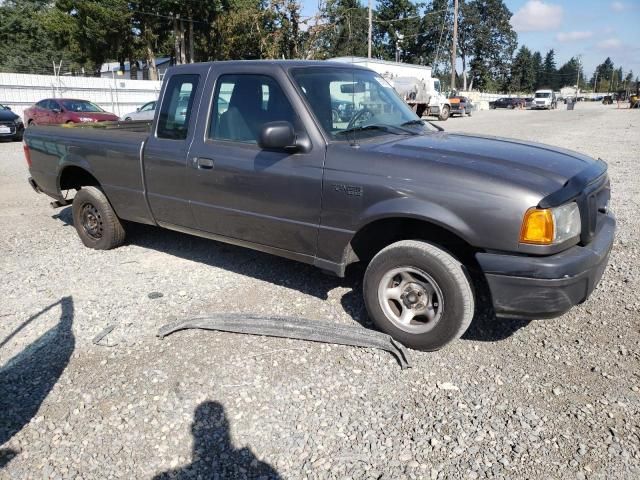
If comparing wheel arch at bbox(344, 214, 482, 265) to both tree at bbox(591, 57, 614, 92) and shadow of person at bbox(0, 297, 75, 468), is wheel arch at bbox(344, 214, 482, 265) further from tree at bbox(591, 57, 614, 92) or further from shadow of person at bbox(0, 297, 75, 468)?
tree at bbox(591, 57, 614, 92)

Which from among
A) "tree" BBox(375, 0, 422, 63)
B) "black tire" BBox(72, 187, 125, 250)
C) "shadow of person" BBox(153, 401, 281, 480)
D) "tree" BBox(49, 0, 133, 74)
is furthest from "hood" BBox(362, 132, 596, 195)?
"tree" BBox(375, 0, 422, 63)

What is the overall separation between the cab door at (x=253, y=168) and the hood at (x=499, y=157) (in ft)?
1.80

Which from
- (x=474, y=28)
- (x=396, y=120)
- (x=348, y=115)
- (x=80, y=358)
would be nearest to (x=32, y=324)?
(x=80, y=358)

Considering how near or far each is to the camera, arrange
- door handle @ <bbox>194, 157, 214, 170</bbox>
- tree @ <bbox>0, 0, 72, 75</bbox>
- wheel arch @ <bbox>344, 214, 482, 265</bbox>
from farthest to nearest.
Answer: tree @ <bbox>0, 0, 72, 75</bbox> < door handle @ <bbox>194, 157, 214, 170</bbox> < wheel arch @ <bbox>344, 214, 482, 265</bbox>

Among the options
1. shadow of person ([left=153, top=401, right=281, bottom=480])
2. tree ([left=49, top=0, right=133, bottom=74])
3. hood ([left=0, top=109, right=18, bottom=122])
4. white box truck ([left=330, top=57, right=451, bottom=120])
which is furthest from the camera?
tree ([left=49, top=0, right=133, bottom=74])

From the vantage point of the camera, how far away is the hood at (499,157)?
9.96 ft

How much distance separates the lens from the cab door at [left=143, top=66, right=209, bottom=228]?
4.34 m

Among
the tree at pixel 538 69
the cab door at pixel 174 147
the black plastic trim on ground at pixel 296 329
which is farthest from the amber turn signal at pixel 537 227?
the tree at pixel 538 69

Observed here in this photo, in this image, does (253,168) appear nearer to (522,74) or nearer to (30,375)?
(30,375)

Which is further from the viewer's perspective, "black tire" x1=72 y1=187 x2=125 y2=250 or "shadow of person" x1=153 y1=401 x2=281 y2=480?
"black tire" x1=72 y1=187 x2=125 y2=250

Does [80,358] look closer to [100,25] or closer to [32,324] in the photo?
[32,324]

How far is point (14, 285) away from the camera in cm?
456

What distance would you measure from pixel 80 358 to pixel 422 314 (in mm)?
2291

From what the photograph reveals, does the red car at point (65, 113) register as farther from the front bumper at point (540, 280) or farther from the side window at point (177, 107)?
the front bumper at point (540, 280)
